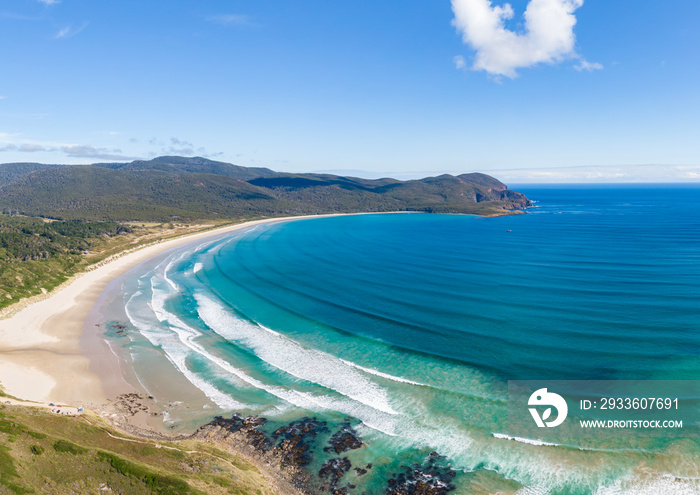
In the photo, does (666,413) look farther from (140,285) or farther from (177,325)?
(140,285)

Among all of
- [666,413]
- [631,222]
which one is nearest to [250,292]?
[666,413]

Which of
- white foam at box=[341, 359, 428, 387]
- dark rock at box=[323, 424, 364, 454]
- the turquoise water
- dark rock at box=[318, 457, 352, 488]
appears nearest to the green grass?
the turquoise water

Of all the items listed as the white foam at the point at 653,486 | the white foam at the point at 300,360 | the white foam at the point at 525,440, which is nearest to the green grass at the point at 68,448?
the white foam at the point at 300,360

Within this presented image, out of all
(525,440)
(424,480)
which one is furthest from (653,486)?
(424,480)

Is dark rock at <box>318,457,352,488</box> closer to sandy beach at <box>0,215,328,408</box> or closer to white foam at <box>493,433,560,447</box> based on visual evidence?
white foam at <box>493,433,560,447</box>

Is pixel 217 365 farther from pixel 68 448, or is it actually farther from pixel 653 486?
pixel 653 486

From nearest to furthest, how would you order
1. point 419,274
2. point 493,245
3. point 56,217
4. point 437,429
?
point 437,429 → point 419,274 → point 493,245 → point 56,217

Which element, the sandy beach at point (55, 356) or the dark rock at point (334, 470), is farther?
the sandy beach at point (55, 356)

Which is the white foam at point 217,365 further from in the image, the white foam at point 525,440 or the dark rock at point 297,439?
the white foam at point 525,440
